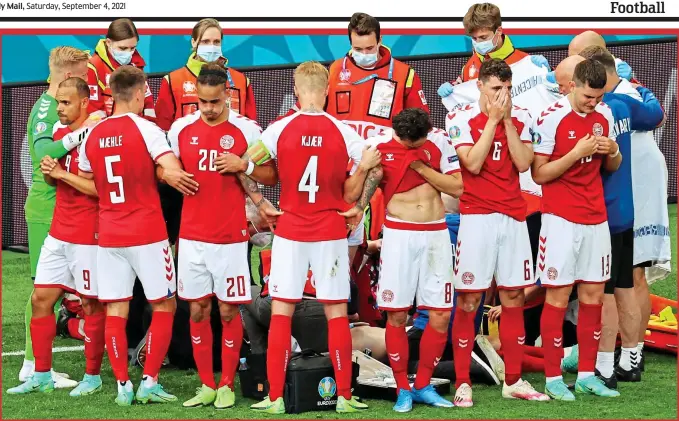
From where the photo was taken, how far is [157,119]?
9297 millimetres

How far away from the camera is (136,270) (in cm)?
787

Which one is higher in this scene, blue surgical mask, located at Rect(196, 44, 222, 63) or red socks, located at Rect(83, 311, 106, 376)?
blue surgical mask, located at Rect(196, 44, 222, 63)

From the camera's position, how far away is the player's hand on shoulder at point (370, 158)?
766 centimetres

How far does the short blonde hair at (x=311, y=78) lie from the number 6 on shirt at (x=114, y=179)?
1214 millimetres

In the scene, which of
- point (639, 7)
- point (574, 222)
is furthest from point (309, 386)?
point (639, 7)

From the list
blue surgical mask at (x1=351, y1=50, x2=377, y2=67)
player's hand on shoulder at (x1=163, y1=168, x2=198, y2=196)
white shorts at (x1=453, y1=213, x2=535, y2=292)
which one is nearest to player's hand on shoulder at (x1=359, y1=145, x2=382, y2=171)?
white shorts at (x1=453, y1=213, x2=535, y2=292)

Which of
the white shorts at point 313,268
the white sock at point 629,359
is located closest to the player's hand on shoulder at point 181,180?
the white shorts at point 313,268

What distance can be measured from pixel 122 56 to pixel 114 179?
6.12ft

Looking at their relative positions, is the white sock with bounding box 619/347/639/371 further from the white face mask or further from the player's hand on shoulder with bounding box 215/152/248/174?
the player's hand on shoulder with bounding box 215/152/248/174

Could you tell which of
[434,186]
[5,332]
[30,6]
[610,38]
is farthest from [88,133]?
[610,38]

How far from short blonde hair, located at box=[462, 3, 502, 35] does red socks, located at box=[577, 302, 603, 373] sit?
245 cm

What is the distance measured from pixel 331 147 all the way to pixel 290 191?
1.20 ft

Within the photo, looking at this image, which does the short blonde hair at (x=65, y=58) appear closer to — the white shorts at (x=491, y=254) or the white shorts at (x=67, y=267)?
the white shorts at (x=67, y=267)

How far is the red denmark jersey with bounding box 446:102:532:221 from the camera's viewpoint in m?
7.84
